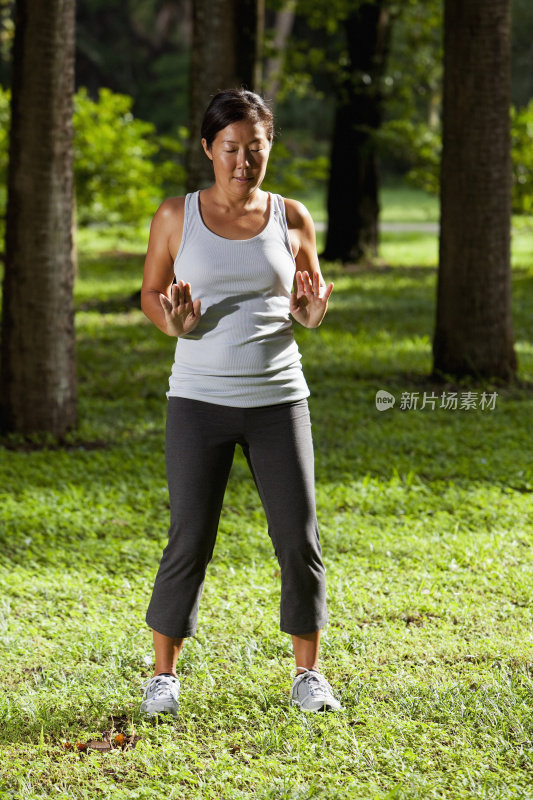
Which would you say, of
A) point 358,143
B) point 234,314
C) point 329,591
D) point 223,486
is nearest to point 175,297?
point 234,314

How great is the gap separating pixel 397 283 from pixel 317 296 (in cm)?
1327

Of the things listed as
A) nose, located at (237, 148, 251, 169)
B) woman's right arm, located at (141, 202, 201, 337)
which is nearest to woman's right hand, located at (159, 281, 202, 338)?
woman's right arm, located at (141, 202, 201, 337)

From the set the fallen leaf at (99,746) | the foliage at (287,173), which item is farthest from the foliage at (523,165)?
the fallen leaf at (99,746)

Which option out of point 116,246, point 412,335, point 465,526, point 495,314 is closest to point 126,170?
point 116,246

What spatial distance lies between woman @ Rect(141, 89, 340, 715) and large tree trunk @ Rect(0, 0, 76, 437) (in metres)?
4.12

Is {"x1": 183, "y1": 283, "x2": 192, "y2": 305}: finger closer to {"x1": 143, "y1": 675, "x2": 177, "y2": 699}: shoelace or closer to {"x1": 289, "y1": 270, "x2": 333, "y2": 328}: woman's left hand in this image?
{"x1": 289, "y1": 270, "x2": 333, "y2": 328}: woman's left hand

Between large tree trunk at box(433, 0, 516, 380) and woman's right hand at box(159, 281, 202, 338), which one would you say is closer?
woman's right hand at box(159, 281, 202, 338)

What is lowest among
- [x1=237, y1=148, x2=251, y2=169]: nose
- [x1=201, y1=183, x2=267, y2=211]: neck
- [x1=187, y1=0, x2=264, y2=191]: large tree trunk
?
[x1=201, y1=183, x2=267, y2=211]: neck

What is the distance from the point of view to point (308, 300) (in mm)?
3463

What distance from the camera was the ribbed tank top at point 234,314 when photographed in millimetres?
3404

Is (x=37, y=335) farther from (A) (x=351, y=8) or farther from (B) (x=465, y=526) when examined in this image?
(A) (x=351, y=8)

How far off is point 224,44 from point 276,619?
29.0 feet

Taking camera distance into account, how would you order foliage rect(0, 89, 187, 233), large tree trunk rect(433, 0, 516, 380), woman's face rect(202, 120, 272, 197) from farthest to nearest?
foliage rect(0, 89, 187, 233), large tree trunk rect(433, 0, 516, 380), woman's face rect(202, 120, 272, 197)

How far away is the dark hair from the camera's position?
339cm
